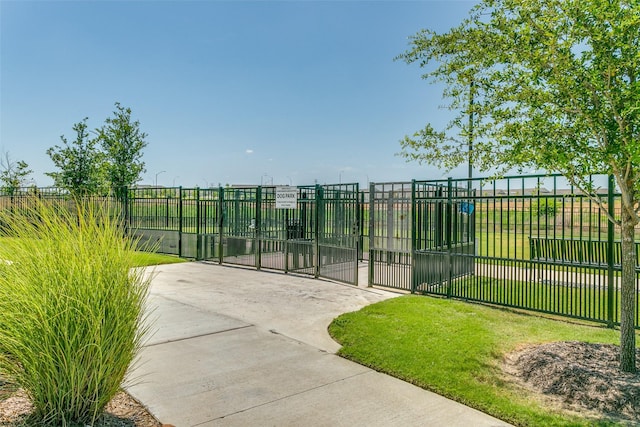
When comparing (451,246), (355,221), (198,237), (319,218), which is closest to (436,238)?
(451,246)

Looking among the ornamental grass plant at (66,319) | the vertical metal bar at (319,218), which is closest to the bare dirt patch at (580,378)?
the ornamental grass plant at (66,319)

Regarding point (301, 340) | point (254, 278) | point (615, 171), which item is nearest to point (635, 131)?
point (615, 171)

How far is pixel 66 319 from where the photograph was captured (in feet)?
8.44

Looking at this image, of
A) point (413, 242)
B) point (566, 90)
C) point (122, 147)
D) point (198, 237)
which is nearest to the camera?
point (566, 90)

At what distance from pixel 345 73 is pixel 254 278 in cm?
836

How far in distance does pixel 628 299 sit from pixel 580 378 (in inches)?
→ 39.4

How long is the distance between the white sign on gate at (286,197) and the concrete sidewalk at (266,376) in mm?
3567

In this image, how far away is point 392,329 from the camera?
18.6 feet

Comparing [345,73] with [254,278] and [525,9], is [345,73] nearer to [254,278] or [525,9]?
[254,278]

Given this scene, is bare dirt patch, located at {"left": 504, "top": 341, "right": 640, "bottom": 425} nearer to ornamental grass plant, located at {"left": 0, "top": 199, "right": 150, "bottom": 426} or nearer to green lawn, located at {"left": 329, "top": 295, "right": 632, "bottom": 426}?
green lawn, located at {"left": 329, "top": 295, "right": 632, "bottom": 426}

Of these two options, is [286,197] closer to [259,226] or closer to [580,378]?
[259,226]

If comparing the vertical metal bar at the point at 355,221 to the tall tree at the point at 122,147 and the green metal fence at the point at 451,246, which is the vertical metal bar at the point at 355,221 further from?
the tall tree at the point at 122,147

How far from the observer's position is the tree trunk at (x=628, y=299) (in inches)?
154

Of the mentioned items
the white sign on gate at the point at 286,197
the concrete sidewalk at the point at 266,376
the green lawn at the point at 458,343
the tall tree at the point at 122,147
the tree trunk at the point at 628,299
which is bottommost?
the concrete sidewalk at the point at 266,376
